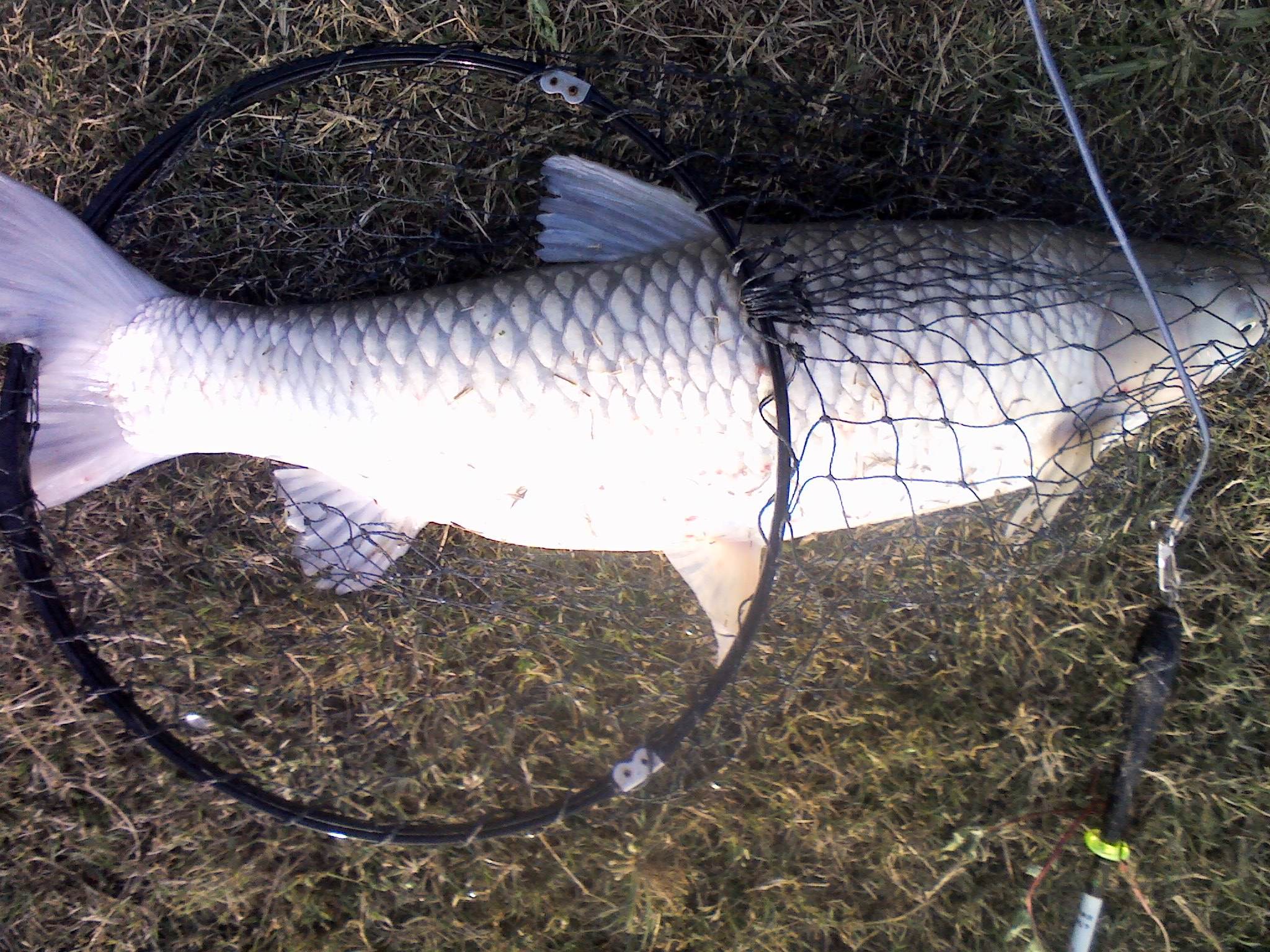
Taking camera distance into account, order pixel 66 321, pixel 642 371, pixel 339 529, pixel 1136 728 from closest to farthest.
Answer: pixel 642 371 < pixel 66 321 < pixel 339 529 < pixel 1136 728

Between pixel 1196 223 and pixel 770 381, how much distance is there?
3.31 feet

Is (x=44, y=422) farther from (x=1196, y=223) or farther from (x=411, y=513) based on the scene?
(x=1196, y=223)

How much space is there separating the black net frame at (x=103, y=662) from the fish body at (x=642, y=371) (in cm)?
5

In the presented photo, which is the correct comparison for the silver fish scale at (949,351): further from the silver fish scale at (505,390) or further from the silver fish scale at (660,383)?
the silver fish scale at (505,390)

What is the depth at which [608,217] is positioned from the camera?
134 cm

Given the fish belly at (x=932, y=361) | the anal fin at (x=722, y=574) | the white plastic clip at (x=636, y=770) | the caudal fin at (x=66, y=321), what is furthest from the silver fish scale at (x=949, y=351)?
the caudal fin at (x=66, y=321)

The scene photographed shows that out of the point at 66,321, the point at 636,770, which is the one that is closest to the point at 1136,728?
the point at 636,770

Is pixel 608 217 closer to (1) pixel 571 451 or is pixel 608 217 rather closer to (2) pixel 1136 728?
(1) pixel 571 451

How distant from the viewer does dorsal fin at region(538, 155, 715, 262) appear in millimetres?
1329

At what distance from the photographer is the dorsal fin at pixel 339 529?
1443mm

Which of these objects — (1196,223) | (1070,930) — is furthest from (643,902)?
(1196,223)

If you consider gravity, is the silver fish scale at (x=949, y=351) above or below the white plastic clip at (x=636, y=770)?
above

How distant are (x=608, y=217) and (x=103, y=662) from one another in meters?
1.22

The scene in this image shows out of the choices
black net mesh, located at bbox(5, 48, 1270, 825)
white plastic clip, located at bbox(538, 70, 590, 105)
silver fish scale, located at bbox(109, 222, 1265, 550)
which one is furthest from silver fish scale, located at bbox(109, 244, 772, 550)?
white plastic clip, located at bbox(538, 70, 590, 105)
